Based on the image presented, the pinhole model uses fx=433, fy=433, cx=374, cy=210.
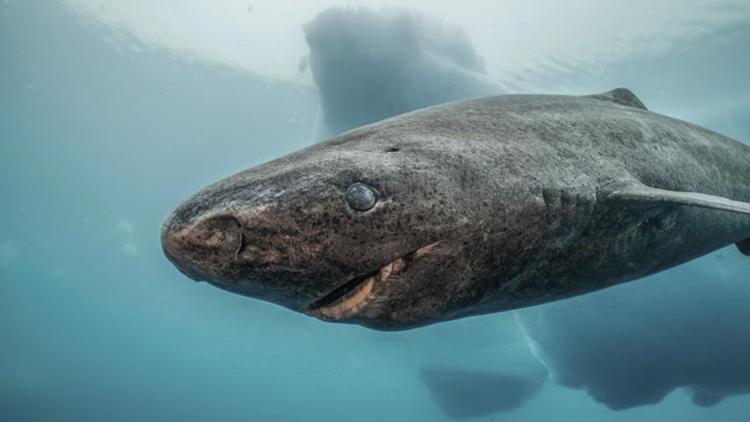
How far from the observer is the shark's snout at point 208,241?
5.79 feet

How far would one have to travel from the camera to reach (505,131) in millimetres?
2873

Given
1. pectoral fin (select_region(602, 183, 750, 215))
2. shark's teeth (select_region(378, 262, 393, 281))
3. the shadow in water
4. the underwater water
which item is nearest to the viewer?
shark's teeth (select_region(378, 262, 393, 281))

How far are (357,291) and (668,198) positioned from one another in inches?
74.9

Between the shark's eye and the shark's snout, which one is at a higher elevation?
the shark's eye

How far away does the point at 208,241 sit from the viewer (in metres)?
1.77

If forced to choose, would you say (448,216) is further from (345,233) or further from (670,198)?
(670,198)

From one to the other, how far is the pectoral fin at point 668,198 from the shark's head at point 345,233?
99 cm

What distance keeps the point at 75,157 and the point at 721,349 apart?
56102mm

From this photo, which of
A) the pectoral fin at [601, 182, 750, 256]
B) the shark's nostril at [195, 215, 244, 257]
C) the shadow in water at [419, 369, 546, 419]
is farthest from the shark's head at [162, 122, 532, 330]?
the shadow in water at [419, 369, 546, 419]

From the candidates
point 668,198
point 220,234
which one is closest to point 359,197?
point 220,234

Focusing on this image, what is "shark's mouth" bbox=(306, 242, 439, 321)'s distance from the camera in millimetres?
2143

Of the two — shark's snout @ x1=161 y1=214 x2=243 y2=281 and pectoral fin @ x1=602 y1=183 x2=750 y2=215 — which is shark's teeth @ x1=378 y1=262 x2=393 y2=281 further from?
pectoral fin @ x1=602 y1=183 x2=750 y2=215

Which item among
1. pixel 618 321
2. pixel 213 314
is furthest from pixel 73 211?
pixel 618 321

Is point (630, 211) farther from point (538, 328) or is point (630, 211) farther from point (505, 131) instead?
point (538, 328)
